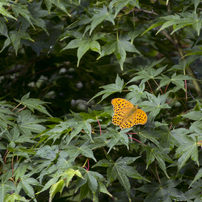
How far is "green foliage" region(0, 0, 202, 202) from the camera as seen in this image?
4.26ft

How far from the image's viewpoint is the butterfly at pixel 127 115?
129 cm

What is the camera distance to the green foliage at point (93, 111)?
1.30 m

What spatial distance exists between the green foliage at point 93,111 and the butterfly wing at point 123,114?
0.16ft

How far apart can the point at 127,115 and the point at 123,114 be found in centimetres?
2

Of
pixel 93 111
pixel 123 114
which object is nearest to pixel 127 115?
pixel 123 114

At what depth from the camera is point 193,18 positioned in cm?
153

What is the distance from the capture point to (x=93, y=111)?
1.38m

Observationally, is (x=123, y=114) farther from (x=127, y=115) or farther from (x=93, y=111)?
(x=93, y=111)

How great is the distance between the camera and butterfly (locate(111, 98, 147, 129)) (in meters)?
1.29

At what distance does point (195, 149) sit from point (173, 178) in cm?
31

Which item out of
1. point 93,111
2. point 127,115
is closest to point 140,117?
point 127,115

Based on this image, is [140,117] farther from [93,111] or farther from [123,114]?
[93,111]

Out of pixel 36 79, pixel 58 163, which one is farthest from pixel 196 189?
pixel 36 79

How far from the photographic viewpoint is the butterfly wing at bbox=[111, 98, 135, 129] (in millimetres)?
1291
